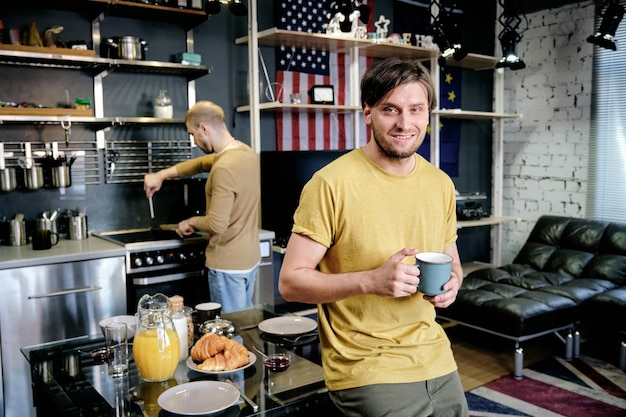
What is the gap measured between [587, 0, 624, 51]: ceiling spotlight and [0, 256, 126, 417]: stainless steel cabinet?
3760mm

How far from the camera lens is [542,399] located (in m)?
3.42

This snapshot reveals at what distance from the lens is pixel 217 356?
1.71 metres

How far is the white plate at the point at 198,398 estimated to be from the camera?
1447 mm

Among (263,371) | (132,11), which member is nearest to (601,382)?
(263,371)

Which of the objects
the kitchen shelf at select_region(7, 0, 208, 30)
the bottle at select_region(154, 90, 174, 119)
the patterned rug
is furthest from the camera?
the bottle at select_region(154, 90, 174, 119)

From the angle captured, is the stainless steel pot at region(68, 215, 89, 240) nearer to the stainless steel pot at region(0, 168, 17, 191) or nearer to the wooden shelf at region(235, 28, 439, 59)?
the stainless steel pot at region(0, 168, 17, 191)

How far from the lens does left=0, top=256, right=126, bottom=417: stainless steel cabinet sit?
119 inches

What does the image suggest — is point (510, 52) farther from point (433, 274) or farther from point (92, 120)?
point (433, 274)

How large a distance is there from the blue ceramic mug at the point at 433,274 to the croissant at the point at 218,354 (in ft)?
1.97

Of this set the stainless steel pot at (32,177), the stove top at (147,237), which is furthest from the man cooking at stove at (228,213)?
the stainless steel pot at (32,177)

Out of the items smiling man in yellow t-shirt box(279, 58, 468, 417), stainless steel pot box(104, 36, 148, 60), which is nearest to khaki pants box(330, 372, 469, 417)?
smiling man in yellow t-shirt box(279, 58, 468, 417)

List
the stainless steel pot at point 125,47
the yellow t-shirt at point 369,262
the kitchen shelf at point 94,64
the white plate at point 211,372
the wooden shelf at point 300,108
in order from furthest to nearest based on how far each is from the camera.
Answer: the wooden shelf at point 300,108 < the stainless steel pot at point 125,47 < the kitchen shelf at point 94,64 < the white plate at point 211,372 < the yellow t-shirt at point 369,262

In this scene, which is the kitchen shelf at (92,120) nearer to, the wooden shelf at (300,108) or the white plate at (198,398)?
the wooden shelf at (300,108)

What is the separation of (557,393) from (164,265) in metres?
2.48
